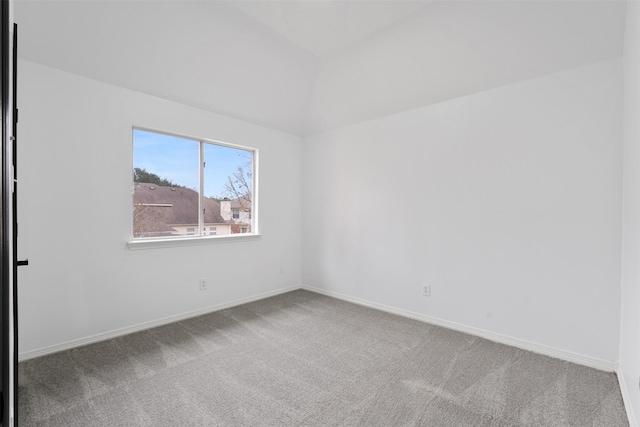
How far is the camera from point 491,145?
2.64m

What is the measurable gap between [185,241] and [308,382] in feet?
6.21

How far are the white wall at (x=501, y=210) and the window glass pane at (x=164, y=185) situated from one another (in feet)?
5.88

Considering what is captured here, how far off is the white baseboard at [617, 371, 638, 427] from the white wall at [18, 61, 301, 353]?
130 inches

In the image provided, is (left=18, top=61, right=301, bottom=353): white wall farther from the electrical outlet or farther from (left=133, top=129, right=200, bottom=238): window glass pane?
the electrical outlet

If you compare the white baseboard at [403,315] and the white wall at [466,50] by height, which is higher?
the white wall at [466,50]

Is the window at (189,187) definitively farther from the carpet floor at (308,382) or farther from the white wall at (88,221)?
the carpet floor at (308,382)

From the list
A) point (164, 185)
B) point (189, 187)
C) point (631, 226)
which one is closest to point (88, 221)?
point (164, 185)

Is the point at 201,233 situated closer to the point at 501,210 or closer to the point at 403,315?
the point at 403,315

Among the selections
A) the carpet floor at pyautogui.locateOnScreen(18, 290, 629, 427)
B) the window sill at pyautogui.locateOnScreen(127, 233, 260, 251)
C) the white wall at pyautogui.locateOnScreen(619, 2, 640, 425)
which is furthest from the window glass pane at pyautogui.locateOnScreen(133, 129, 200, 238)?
the white wall at pyautogui.locateOnScreen(619, 2, 640, 425)

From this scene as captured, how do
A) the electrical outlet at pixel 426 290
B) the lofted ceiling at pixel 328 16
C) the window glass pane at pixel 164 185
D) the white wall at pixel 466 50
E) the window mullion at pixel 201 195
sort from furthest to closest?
the window mullion at pixel 201 195, the electrical outlet at pixel 426 290, the window glass pane at pixel 164 185, the lofted ceiling at pixel 328 16, the white wall at pixel 466 50

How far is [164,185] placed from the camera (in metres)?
3.05

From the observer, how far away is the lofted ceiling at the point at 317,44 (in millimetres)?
2078

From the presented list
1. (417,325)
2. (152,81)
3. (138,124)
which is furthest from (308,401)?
(152,81)

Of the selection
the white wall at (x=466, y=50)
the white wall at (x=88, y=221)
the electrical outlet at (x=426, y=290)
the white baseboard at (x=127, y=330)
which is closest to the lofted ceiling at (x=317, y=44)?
the white wall at (x=466, y=50)
